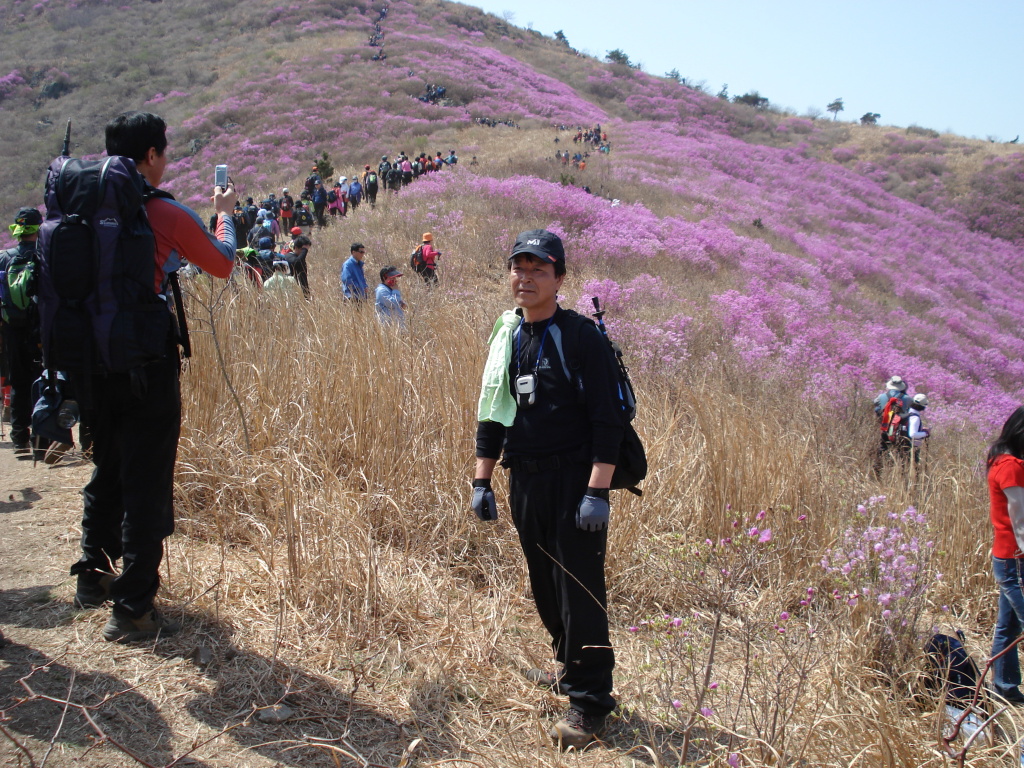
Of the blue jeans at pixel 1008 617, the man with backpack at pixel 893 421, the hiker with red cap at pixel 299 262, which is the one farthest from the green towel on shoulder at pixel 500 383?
the man with backpack at pixel 893 421

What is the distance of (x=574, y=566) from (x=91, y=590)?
1.90 metres

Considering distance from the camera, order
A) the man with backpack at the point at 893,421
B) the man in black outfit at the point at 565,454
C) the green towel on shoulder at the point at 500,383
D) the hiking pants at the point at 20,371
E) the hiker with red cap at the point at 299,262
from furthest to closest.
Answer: the hiker with red cap at the point at 299,262 < the man with backpack at the point at 893,421 < the hiking pants at the point at 20,371 < the green towel on shoulder at the point at 500,383 < the man in black outfit at the point at 565,454

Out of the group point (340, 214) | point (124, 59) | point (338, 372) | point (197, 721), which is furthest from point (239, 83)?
point (197, 721)

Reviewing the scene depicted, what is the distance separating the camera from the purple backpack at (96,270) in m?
2.10

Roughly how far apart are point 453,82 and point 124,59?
19068 mm

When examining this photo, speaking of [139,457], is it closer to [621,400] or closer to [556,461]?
[556,461]

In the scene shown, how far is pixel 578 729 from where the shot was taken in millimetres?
2219

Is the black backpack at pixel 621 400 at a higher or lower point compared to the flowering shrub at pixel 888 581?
higher

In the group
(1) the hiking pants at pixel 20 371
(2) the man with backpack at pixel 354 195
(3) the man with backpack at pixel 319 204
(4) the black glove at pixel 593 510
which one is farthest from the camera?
(2) the man with backpack at pixel 354 195

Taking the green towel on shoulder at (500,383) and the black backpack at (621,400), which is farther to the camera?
the green towel on shoulder at (500,383)

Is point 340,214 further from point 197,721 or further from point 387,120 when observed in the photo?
point 197,721

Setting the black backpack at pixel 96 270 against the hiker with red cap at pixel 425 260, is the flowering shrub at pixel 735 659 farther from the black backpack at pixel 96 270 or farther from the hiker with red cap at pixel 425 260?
the hiker with red cap at pixel 425 260

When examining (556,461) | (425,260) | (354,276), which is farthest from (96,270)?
(425,260)

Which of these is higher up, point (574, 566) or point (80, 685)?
point (574, 566)
